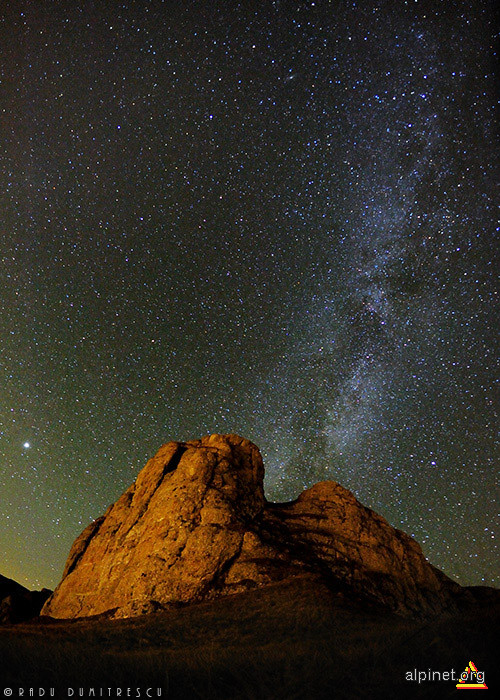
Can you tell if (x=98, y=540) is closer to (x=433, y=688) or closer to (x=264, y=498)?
(x=264, y=498)

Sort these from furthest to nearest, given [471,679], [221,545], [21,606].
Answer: [21,606], [221,545], [471,679]

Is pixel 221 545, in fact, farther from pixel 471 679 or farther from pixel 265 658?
pixel 471 679

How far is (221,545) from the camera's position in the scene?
26.1m

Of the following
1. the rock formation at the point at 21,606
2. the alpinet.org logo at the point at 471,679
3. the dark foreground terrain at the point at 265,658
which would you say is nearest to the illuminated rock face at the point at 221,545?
the rock formation at the point at 21,606

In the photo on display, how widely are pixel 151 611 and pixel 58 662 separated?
1328 cm

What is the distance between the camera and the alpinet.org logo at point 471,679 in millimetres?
8789

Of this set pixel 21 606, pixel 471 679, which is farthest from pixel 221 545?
pixel 21 606

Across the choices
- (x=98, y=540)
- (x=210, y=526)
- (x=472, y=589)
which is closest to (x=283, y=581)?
(x=210, y=526)

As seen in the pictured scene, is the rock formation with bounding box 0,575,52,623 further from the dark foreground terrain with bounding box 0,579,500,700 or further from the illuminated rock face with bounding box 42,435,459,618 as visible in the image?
the dark foreground terrain with bounding box 0,579,500,700

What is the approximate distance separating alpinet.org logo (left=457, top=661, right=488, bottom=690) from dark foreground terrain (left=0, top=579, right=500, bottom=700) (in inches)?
5.2

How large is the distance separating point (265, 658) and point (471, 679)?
4953 millimetres

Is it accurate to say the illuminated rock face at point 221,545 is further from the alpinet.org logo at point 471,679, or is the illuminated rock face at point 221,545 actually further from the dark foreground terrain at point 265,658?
the alpinet.org logo at point 471,679

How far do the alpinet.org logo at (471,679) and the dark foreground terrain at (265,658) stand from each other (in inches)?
5.2

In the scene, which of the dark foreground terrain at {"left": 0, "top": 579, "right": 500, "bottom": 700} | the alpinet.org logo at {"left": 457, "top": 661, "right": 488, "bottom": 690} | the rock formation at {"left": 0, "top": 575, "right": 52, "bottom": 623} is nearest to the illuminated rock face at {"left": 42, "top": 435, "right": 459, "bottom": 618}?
the rock formation at {"left": 0, "top": 575, "right": 52, "bottom": 623}
